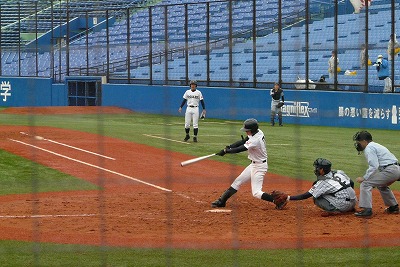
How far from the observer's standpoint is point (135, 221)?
10758 mm

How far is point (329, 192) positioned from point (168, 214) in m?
2.13

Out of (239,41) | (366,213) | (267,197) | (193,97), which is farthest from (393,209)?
(239,41)

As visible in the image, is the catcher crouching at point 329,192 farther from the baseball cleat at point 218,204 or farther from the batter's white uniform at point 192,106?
the batter's white uniform at point 192,106

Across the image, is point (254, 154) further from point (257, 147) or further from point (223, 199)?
point (223, 199)

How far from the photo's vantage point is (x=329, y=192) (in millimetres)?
10953

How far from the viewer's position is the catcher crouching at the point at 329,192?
1095 cm

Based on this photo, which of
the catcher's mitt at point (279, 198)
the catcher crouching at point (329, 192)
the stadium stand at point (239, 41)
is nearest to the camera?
the catcher crouching at point (329, 192)

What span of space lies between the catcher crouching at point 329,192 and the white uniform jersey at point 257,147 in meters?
0.71

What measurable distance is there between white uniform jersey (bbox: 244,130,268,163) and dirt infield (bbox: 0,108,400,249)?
0.76m

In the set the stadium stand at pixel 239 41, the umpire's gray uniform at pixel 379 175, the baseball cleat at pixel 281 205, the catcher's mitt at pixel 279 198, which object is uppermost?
the stadium stand at pixel 239 41

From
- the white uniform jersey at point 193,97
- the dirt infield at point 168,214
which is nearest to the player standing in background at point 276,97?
the white uniform jersey at point 193,97

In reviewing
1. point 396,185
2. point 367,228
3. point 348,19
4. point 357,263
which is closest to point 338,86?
point 348,19

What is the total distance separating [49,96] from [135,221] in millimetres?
24739

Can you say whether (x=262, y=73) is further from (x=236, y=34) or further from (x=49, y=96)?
(x=49, y=96)
